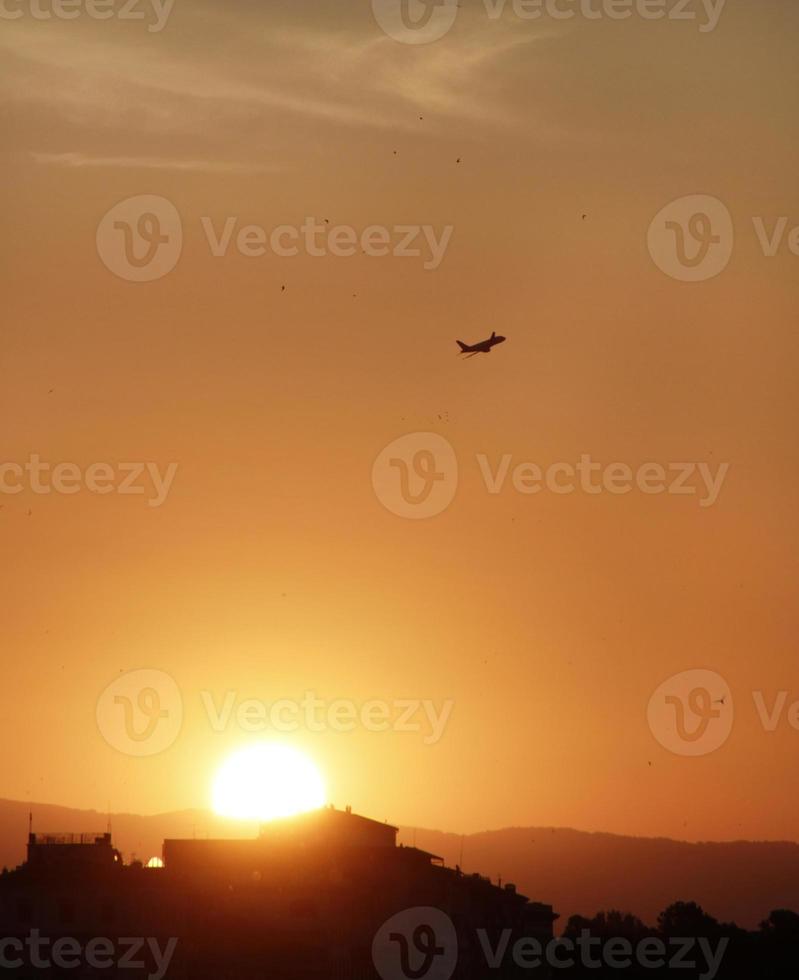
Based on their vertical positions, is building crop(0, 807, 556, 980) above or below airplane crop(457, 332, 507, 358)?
below

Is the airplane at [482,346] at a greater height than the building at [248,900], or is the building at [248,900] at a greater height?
the airplane at [482,346]

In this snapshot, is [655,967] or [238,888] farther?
[655,967]

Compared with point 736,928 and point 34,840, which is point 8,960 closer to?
point 34,840

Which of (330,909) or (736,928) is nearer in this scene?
(330,909)

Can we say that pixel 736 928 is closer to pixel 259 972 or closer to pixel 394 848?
pixel 394 848

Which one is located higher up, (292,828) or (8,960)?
(292,828)

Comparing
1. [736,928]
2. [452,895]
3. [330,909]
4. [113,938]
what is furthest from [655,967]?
[113,938]

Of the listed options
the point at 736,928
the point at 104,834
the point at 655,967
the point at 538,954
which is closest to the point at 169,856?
the point at 104,834

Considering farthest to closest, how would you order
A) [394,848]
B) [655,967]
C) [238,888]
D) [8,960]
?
[655,967] → [394,848] → [238,888] → [8,960]

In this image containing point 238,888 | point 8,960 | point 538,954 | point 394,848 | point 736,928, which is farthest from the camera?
point 736,928
